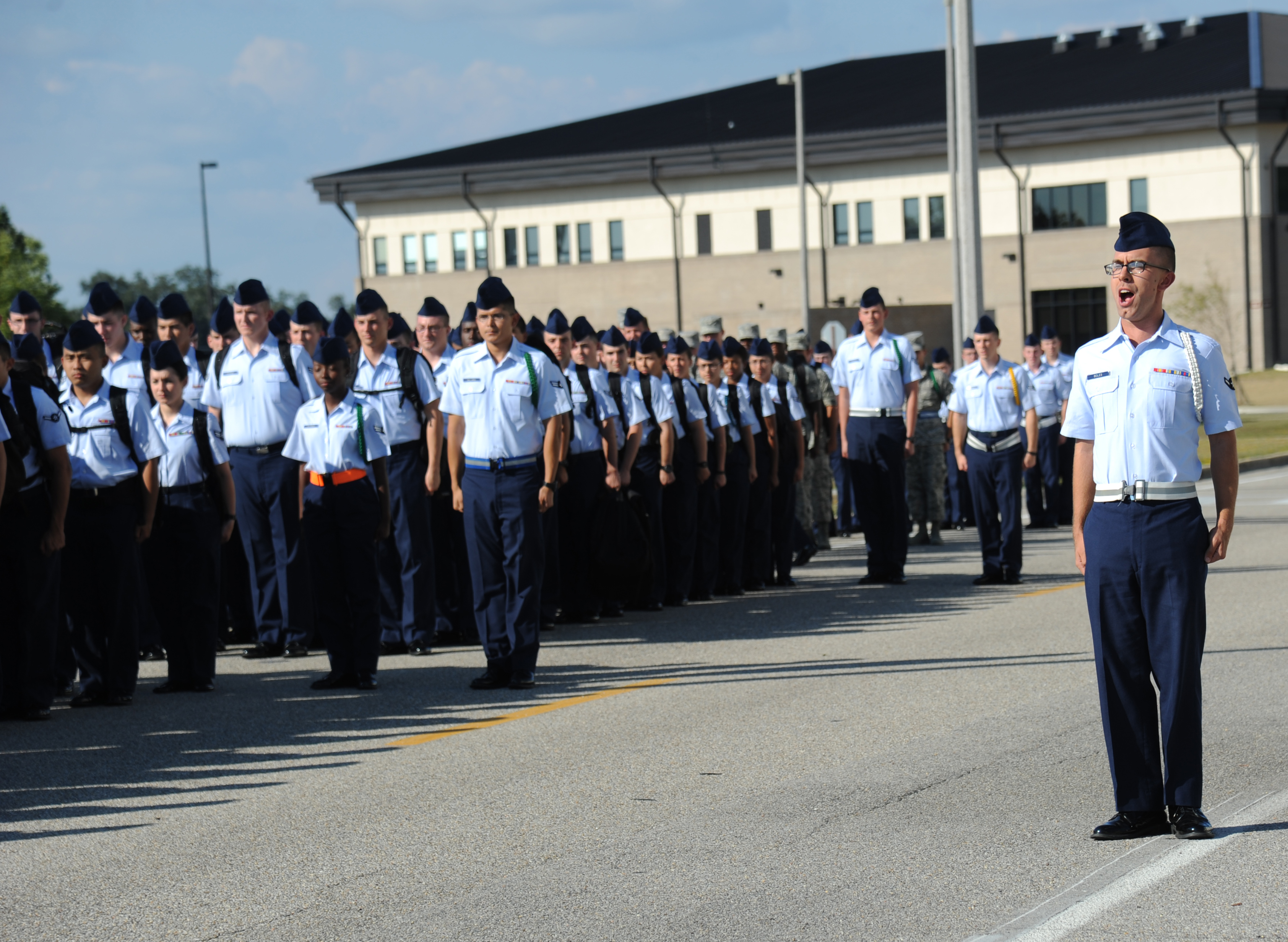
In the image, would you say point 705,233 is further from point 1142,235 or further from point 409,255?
point 1142,235

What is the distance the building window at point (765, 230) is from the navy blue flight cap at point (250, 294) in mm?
59305

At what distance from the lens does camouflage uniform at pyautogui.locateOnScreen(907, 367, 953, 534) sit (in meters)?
19.5

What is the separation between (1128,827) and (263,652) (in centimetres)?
713

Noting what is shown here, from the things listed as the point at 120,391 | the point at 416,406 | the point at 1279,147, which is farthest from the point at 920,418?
the point at 1279,147

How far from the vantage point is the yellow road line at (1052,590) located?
13.9m

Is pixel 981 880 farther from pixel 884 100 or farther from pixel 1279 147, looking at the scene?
pixel 884 100

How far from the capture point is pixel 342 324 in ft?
40.0

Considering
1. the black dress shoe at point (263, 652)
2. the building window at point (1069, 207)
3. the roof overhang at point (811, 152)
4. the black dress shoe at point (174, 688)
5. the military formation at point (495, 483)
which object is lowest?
the black dress shoe at point (174, 688)

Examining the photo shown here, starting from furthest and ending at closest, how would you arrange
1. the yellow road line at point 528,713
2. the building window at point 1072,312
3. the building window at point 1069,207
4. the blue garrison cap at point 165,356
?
the building window at point 1072,312 → the building window at point 1069,207 → the blue garrison cap at point 165,356 → the yellow road line at point 528,713

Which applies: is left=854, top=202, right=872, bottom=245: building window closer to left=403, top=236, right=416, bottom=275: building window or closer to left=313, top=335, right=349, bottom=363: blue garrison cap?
left=403, top=236, right=416, bottom=275: building window

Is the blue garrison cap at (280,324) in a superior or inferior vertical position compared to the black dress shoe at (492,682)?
superior

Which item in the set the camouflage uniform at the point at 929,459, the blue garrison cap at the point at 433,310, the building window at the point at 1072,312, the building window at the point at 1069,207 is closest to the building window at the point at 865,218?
the building window at the point at 1069,207

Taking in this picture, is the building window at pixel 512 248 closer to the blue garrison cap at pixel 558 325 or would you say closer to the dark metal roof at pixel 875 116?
the dark metal roof at pixel 875 116

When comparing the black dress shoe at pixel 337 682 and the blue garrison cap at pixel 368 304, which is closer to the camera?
the black dress shoe at pixel 337 682
